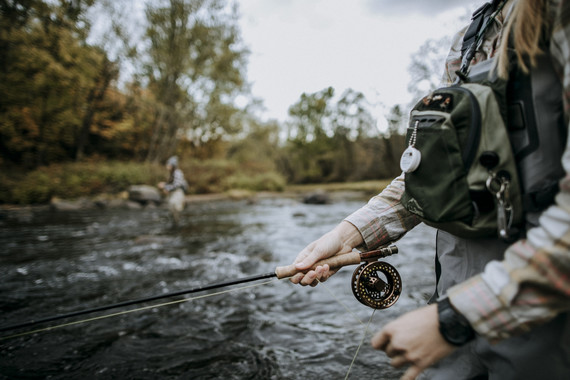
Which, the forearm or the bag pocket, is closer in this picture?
the bag pocket

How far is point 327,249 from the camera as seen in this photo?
66.9 inches

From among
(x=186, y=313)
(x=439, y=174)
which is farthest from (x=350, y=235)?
(x=186, y=313)

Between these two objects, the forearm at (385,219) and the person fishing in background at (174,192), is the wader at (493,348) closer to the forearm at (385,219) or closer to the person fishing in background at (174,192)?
the forearm at (385,219)

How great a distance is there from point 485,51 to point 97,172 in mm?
22099

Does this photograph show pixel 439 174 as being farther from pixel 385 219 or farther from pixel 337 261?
pixel 337 261

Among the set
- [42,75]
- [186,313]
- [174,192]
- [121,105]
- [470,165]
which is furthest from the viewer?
[121,105]

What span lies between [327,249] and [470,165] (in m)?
0.84

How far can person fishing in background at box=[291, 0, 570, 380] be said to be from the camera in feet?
2.62

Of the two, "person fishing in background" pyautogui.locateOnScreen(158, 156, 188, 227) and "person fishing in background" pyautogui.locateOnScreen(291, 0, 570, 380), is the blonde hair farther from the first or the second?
"person fishing in background" pyautogui.locateOnScreen(158, 156, 188, 227)

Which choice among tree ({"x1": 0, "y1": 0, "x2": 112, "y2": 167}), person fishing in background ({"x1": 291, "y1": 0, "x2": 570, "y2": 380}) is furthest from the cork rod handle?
tree ({"x1": 0, "y1": 0, "x2": 112, "y2": 167})

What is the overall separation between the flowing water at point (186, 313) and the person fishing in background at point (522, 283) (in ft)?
6.29

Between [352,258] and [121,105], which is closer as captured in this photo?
[352,258]

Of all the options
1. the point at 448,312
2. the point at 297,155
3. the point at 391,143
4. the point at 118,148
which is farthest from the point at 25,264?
the point at 297,155

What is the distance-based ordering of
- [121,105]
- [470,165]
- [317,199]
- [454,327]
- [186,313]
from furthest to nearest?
1. [121,105]
2. [317,199]
3. [186,313]
4. [470,165]
5. [454,327]
